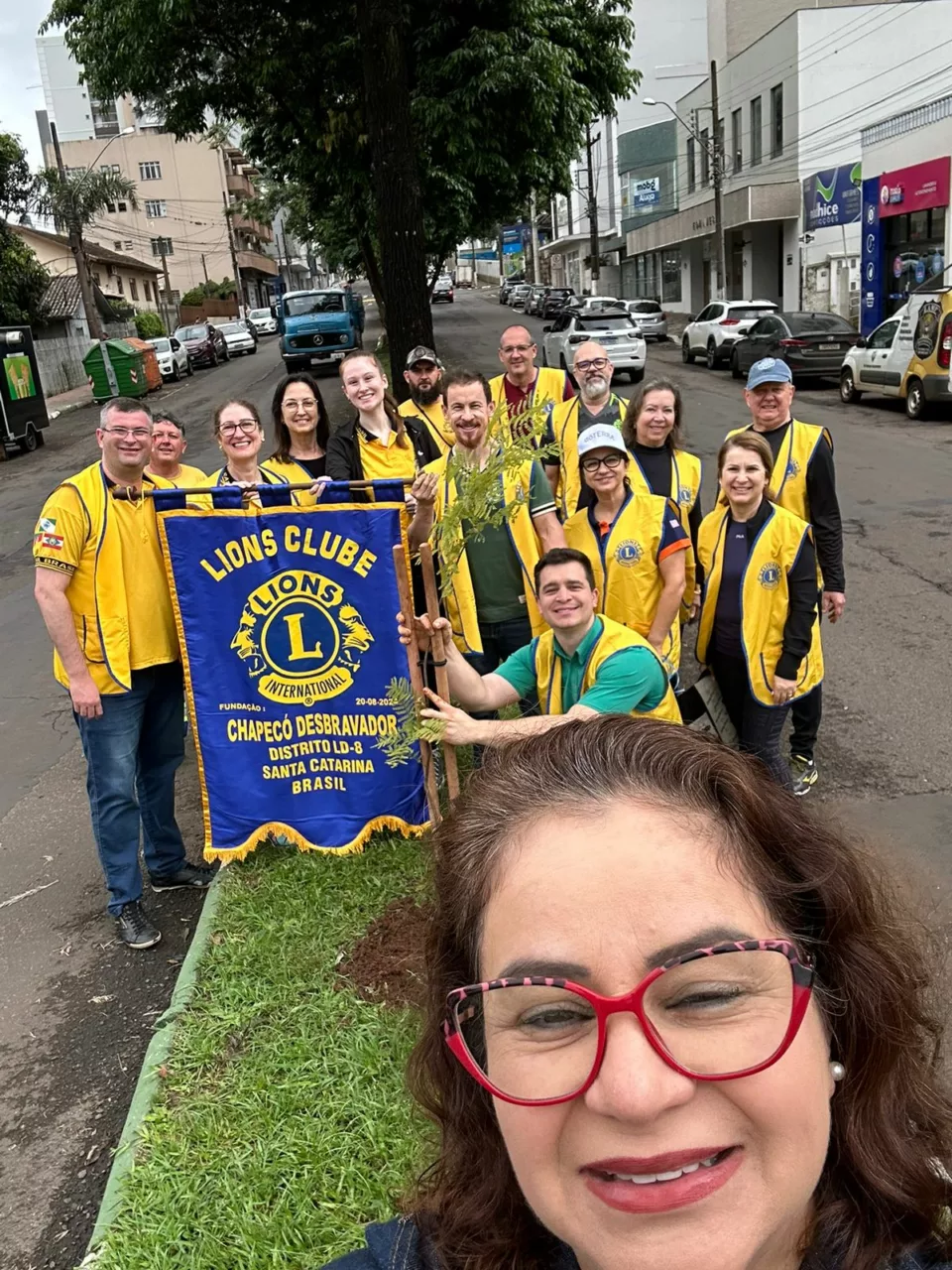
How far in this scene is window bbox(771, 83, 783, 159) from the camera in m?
35.4

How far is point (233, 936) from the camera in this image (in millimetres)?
3859

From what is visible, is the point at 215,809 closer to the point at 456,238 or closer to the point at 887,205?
the point at 456,238

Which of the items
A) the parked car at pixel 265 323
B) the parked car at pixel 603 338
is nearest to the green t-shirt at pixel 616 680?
the parked car at pixel 603 338

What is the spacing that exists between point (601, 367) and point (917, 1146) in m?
4.99

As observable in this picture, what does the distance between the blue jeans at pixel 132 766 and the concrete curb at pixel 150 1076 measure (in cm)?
39

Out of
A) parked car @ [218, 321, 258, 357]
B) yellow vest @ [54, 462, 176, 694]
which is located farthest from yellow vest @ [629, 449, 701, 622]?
parked car @ [218, 321, 258, 357]

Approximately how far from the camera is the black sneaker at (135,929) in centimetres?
412

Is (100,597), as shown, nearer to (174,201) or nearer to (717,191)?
(717,191)

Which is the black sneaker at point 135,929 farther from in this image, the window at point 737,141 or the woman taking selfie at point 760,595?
the window at point 737,141

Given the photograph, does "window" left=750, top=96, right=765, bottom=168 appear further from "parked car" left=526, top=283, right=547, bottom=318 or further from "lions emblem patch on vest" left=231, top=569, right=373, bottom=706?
"lions emblem patch on vest" left=231, top=569, right=373, bottom=706

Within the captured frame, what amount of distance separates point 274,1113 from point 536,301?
4613 centimetres

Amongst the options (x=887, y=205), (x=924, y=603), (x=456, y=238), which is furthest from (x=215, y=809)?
(x=887, y=205)

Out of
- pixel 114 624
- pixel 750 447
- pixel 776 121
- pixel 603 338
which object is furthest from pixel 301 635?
pixel 776 121

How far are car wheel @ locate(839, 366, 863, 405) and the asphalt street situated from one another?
6845 mm
